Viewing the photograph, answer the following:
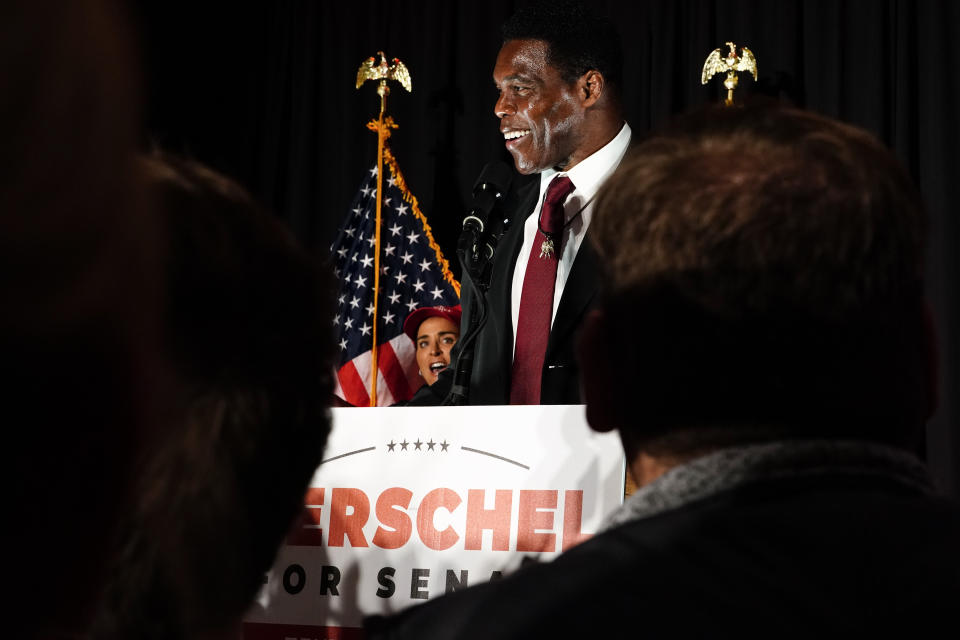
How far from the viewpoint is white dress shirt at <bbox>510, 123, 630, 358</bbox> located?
8.46ft

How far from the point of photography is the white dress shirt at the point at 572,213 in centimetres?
258

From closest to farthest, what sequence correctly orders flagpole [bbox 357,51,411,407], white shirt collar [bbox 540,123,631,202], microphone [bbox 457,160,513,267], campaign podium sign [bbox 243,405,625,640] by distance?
campaign podium sign [bbox 243,405,625,640] < microphone [bbox 457,160,513,267] < white shirt collar [bbox 540,123,631,202] < flagpole [bbox 357,51,411,407]

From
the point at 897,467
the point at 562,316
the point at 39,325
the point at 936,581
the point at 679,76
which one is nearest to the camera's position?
the point at 39,325

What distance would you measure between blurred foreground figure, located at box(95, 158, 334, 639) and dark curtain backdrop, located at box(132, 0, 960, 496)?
3151 millimetres

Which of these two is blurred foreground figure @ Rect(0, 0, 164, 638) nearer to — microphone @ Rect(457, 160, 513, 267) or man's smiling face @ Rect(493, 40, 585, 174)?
microphone @ Rect(457, 160, 513, 267)

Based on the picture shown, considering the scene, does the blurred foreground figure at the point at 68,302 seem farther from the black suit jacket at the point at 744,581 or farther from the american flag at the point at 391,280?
the american flag at the point at 391,280

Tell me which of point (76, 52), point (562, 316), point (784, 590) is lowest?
point (562, 316)

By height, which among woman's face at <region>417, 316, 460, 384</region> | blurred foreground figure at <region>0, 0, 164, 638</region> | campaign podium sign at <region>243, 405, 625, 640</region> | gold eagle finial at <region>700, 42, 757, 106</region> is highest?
gold eagle finial at <region>700, 42, 757, 106</region>

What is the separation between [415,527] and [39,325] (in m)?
1.60

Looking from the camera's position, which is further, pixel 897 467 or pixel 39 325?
pixel 897 467

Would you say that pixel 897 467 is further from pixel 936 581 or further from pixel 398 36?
pixel 398 36

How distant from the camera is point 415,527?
1796mm

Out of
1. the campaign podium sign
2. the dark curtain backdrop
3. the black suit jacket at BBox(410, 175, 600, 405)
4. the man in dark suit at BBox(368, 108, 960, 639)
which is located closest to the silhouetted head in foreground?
the man in dark suit at BBox(368, 108, 960, 639)

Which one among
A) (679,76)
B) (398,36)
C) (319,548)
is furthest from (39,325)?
(398,36)
